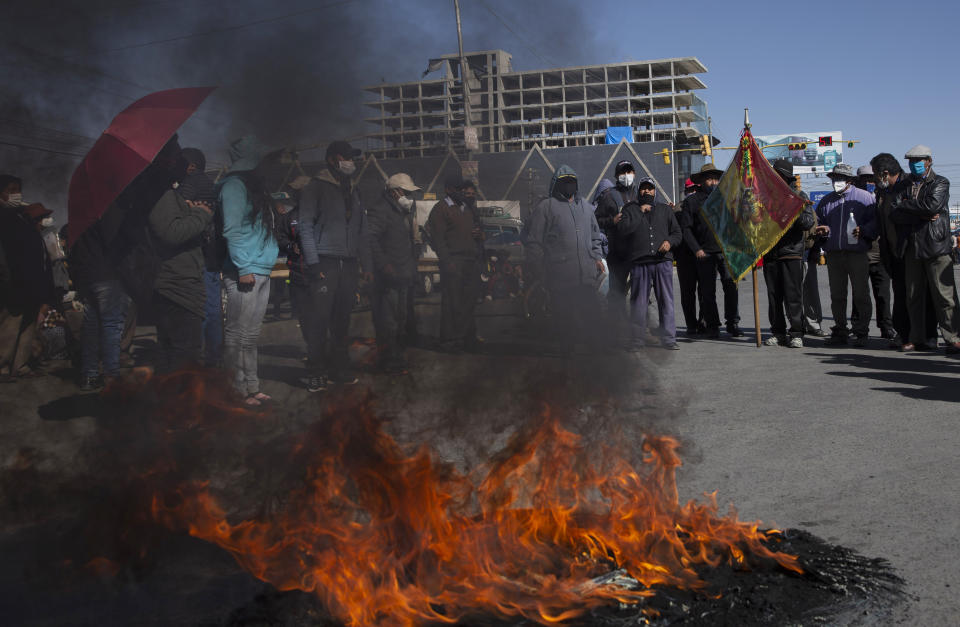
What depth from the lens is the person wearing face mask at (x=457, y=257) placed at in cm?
392

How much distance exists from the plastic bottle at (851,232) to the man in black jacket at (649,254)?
73.8 inches

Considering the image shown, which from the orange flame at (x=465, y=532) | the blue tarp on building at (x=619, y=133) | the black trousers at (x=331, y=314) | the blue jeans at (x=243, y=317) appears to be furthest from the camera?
the blue jeans at (x=243, y=317)

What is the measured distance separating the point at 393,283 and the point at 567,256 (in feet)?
9.25

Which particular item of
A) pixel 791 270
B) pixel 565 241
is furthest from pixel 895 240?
pixel 565 241

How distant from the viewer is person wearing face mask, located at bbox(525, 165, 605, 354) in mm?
5766

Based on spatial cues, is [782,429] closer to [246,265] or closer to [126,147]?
[246,265]

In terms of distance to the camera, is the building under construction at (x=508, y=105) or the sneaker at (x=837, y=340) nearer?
the building under construction at (x=508, y=105)

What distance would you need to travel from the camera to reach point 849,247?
33.2 ft

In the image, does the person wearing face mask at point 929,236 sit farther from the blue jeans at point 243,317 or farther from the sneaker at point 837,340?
the blue jeans at point 243,317

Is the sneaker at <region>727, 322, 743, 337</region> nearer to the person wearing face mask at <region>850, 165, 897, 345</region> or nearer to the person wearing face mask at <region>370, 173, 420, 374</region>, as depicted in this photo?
the person wearing face mask at <region>850, 165, 897, 345</region>

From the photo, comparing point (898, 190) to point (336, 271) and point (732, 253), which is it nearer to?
point (732, 253)

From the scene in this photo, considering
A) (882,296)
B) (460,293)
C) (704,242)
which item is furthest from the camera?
(704,242)

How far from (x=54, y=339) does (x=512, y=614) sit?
353 inches

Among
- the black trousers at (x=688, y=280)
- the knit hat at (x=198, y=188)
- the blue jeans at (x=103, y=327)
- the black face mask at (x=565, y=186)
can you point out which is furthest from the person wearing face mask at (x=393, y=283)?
the black trousers at (x=688, y=280)
